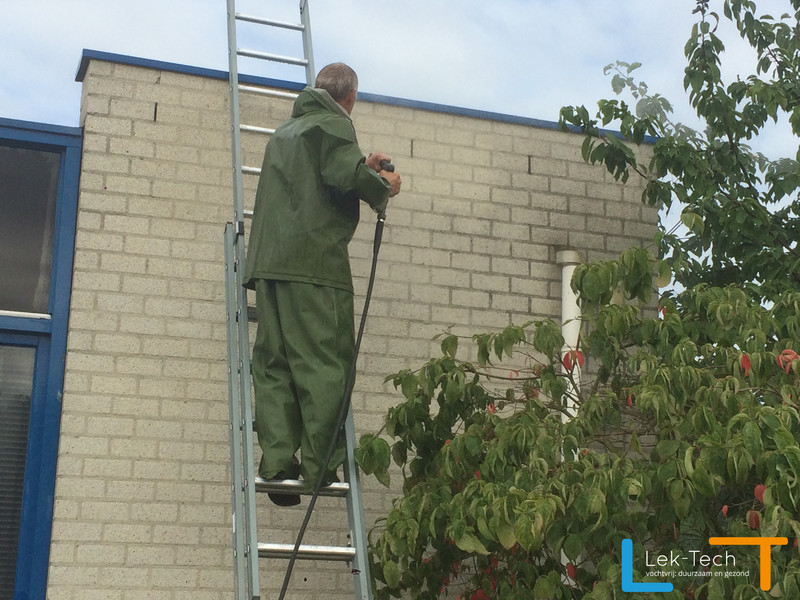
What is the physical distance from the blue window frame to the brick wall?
0.19 feet

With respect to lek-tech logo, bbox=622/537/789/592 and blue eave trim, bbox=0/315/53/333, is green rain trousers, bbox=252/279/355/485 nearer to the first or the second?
lek-tech logo, bbox=622/537/789/592

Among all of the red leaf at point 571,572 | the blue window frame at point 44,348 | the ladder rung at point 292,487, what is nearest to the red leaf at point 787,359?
the red leaf at point 571,572

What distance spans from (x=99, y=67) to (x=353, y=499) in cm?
290

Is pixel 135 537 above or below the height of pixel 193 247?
below

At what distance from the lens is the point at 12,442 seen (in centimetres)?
588

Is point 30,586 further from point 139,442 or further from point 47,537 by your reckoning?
point 139,442

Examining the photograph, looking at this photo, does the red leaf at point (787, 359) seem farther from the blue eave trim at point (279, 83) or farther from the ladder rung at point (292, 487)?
the blue eave trim at point (279, 83)

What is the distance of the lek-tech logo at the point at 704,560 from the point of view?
4152 millimetres

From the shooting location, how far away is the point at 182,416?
19.8 feet

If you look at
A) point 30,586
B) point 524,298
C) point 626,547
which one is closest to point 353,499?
point 626,547

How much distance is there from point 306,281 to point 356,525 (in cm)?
100

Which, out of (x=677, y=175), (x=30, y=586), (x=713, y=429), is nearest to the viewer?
(x=713, y=429)

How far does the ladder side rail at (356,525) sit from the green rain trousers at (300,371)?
0.19ft

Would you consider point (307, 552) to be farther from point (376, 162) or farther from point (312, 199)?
point (376, 162)
